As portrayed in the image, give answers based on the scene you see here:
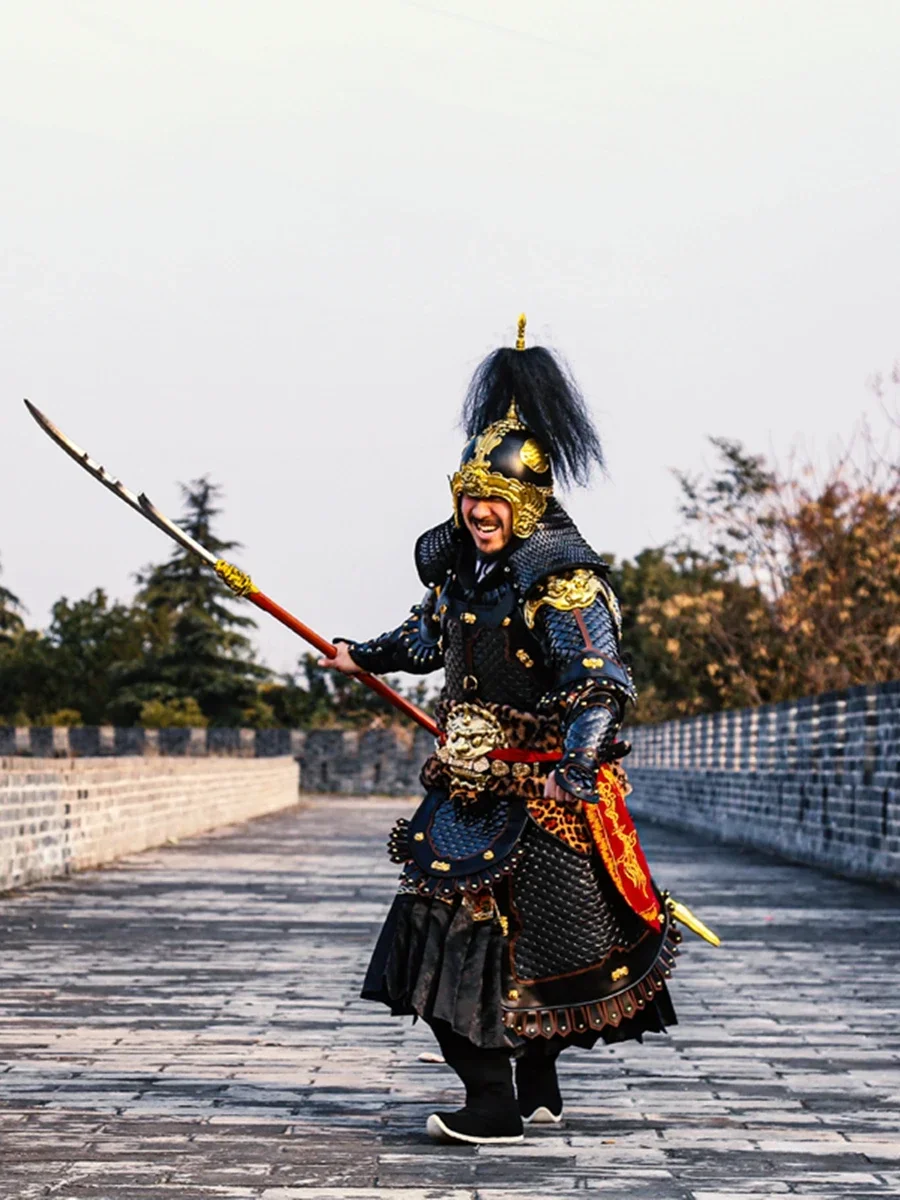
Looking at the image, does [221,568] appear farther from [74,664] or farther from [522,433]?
[74,664]

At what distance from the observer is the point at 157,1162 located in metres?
6.05

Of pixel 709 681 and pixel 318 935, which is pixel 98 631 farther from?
pixel 318 935

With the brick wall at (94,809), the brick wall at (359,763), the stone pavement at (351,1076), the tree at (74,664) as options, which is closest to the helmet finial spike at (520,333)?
the stone pavement at (351,1076)

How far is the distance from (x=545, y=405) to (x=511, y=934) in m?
1.58

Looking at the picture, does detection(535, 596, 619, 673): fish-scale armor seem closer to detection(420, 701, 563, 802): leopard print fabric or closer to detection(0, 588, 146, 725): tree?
detection(420, 701, 563, 802): leopard print fabric

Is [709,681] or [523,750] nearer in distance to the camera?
[523,750]

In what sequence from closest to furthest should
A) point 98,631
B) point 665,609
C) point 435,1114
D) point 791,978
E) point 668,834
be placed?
point 435,1114
point 791,978
point 668,834
point 665,609
point 98,631

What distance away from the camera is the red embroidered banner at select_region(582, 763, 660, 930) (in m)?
6.60

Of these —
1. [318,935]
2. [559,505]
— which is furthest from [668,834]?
[559,505]

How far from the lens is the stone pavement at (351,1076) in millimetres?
5949

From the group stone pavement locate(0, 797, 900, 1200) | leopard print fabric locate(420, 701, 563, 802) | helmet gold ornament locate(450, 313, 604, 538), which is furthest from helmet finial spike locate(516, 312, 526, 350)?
stone pavement locate(0, 797, 900, 1200)

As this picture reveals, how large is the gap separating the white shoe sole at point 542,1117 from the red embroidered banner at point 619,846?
635 mm

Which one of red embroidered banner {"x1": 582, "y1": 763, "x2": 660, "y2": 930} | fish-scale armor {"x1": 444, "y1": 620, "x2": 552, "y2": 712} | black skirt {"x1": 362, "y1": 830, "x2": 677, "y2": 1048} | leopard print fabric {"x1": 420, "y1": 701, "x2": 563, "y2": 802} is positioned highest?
fish-scale armor {"x1": 444, "y1": 620, "x2": 552, "y2": 712}

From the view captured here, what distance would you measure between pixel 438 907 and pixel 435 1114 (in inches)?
22.5
